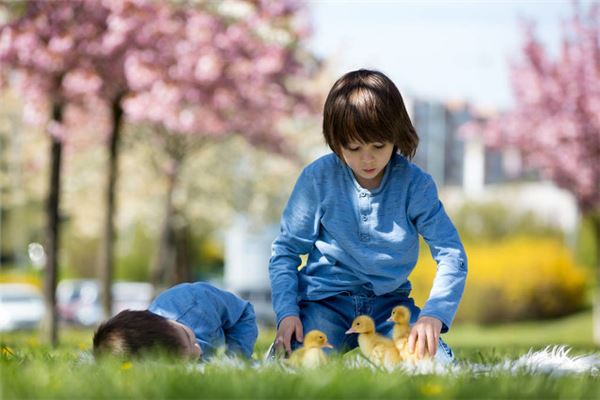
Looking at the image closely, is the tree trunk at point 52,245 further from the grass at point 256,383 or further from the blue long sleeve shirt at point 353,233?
the grass at point 256,383

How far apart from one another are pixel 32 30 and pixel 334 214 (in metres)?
8.79

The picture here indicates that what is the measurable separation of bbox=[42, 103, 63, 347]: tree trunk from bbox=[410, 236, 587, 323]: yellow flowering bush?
47.6ft

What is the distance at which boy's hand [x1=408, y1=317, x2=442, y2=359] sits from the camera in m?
3.87

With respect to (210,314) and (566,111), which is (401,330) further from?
(566,111)

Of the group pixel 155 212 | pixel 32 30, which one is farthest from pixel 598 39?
pixel 155 212

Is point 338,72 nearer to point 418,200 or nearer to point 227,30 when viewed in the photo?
point 227,30

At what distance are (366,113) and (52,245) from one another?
355 inches

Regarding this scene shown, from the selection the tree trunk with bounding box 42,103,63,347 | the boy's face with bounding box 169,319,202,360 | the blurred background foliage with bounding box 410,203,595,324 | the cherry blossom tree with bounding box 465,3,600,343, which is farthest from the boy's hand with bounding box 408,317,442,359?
the blurred background foliage with bounding box 410,203,595,324

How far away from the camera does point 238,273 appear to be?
34969 millimetres

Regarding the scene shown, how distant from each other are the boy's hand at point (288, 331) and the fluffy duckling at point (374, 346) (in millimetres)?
404

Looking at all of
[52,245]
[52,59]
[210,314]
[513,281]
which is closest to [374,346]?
[210,314]

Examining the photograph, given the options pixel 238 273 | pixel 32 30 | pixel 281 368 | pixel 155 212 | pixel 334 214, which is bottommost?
pixel 238 273

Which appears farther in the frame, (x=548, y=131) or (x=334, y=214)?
(x=548, y=131)

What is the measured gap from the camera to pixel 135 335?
3.91m
